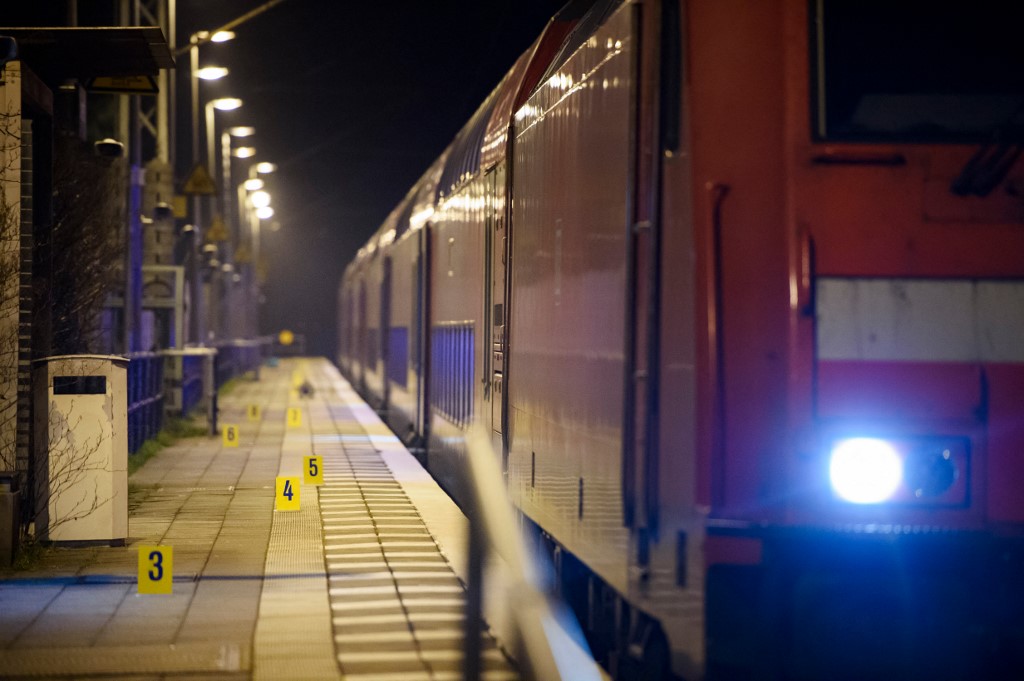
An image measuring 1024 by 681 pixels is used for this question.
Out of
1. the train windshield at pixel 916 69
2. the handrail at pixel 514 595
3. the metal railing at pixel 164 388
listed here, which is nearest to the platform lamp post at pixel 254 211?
the metal railing at pixel 164 388

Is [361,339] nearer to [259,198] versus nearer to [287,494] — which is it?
[287,494]

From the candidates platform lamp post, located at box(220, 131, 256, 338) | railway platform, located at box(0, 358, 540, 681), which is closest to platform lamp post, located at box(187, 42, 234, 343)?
platform lamp post, located at box(220, 131, 256, 338)

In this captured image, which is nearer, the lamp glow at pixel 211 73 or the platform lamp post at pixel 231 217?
the lamp glow at pixel 211 73

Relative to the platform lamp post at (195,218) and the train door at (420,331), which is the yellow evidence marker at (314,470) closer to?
the train door at (420,331)

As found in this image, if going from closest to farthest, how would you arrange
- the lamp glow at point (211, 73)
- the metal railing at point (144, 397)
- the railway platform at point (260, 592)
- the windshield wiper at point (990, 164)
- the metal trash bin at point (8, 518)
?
the windshield wiper at point (990, 164) → the railway platform at point (260, 592) → the metal trash bin at point (8, 518) → the metal railing at point (144, 397) → the lamp glow at point (211, 73)

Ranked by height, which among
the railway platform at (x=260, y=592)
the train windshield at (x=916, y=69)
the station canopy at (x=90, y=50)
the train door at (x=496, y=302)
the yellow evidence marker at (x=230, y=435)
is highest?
the station canopy at (x=90, y=50)

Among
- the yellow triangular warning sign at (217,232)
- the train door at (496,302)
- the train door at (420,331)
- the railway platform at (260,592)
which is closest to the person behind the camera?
the railway platform at (260,592)

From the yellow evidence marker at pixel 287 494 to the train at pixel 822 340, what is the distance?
282 inches

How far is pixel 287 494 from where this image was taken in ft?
43.4

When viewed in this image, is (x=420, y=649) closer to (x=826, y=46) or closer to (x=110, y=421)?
(x=826, y=46)

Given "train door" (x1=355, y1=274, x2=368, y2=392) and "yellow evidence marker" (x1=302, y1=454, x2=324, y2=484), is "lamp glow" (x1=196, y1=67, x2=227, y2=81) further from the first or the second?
"yellow evidence marker" (x1=302, y1=454, x2=324, y2=484)

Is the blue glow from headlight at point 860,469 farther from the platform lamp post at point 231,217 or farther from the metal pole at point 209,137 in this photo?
the platform lamp post at point 231,217

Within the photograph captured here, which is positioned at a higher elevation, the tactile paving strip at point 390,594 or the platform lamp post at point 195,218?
the platform lamp post at point 195,218

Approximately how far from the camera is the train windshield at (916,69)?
5.56 metres
